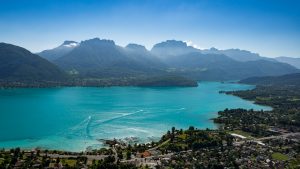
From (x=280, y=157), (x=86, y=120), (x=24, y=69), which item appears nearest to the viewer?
(x=280, y=157)

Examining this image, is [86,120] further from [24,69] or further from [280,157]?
[24,69]

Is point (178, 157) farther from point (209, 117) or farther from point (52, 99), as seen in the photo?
point (52, 99)

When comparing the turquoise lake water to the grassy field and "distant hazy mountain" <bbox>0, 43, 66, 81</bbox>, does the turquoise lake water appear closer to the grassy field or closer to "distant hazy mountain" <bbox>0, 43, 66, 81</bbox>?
the grassy field

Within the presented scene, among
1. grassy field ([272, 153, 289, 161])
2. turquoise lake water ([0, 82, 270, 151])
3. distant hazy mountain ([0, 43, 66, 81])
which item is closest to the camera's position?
grassy field ([272, 153, 289, 161])

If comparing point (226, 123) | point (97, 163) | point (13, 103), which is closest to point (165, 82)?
point (13, 103)

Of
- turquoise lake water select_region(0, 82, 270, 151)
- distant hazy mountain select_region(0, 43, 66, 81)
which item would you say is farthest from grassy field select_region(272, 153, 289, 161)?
distant hazy mountain select_region(0, 43, 66, 81)

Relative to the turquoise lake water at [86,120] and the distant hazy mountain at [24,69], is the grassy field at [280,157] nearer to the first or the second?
the turquoise lake water at [86,120]

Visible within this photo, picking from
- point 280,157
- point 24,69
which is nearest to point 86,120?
point 280,157

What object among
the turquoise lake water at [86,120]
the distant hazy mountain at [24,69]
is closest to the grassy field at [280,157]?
the turquoise lake water at [86,120]
